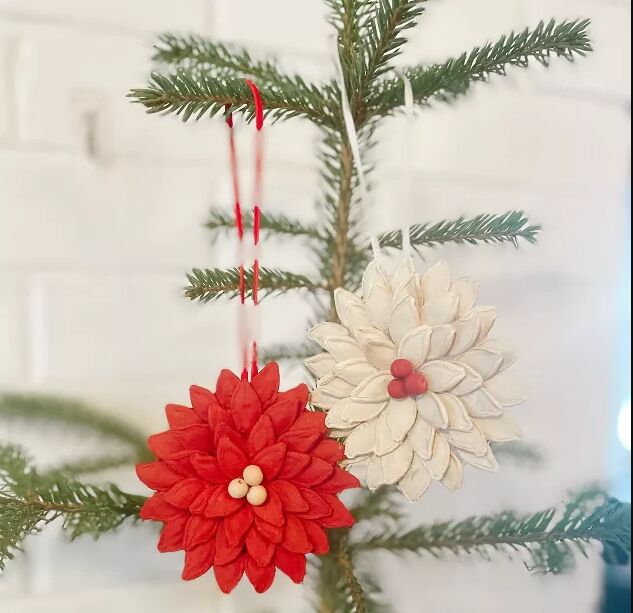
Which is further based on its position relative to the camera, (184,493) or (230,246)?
(230,246)

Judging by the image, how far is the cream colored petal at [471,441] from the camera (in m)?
0.31

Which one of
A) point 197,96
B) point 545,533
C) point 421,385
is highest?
point 197,96

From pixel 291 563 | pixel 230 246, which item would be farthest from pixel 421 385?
pixel 230 246

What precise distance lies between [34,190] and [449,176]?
0.38 meters

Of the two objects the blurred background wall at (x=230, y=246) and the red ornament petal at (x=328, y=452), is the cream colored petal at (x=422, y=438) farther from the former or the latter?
the blurred background wall at (x=230, y=246)

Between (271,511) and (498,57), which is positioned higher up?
(498,57)

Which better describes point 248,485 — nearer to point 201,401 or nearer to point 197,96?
point 201,401

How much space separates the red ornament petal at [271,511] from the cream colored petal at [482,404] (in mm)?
104

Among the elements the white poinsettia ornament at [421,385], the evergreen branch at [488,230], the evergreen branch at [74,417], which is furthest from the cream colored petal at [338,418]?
the evergreen branch at [74,417]

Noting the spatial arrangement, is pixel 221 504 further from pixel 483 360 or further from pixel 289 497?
pixel 483 360

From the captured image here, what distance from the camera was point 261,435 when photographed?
32cm

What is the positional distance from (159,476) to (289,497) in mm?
67

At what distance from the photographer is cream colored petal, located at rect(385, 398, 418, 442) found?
0.31 m

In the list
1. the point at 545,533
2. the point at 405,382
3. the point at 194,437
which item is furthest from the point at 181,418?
the point at 545,533
